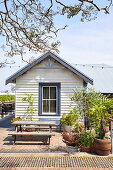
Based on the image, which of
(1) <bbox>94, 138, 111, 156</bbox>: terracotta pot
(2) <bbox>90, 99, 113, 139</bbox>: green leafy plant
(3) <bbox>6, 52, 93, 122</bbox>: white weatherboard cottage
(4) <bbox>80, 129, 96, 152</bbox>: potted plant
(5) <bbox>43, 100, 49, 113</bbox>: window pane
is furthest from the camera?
(5) <bbox>43, 100, 49, 113</bbox>: window pane

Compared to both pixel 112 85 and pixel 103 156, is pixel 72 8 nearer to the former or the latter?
pixel 103 156

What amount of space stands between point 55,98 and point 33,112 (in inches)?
62.7

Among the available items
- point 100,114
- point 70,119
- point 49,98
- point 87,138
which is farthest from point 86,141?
point 49,98

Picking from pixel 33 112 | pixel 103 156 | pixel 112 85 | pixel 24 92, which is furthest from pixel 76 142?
pixel 112 85

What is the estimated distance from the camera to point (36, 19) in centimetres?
559

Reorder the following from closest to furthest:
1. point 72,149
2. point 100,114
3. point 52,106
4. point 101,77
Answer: point 72,149, point 100,114, point 52,106, point 101,77

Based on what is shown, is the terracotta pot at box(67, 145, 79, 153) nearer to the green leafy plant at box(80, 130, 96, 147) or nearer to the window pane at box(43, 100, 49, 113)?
the green leafy plant at box(80, 130, 96, 147)

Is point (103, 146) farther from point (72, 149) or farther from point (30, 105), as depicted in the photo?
point (30, 105)

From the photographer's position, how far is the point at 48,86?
1090 centimetres

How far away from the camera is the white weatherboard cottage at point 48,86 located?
10719mm

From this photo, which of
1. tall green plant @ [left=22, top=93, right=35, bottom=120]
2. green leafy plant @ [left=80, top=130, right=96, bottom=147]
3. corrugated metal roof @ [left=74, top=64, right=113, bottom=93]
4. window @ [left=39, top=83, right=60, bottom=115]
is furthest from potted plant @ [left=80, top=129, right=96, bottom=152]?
corrugated metal roof @ [left=74, top=64, right=113, bottom=93]

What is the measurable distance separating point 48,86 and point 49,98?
755 millimetres

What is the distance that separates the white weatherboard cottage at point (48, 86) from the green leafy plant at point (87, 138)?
3.72 metres

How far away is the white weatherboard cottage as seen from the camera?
1072 centimetres
